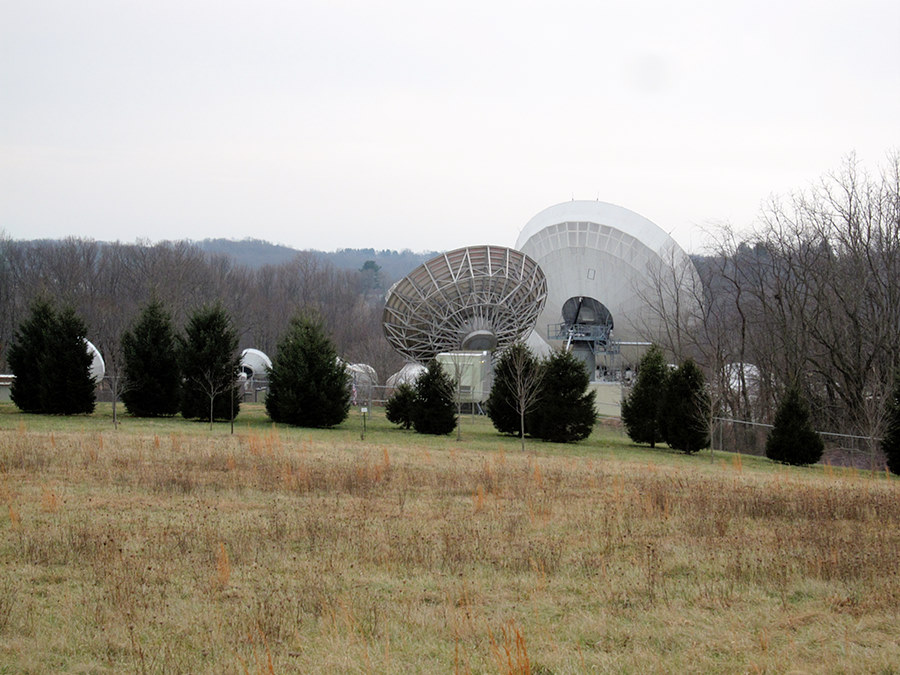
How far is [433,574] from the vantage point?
8.98 meters

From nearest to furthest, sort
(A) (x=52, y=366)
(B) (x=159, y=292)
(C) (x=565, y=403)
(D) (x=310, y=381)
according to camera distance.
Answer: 1. (C) (x=565, y=403)
2. (D) (x=310, y=381)
3. (A) (x=52, y=366)
4. (B) (x=159, y=292)

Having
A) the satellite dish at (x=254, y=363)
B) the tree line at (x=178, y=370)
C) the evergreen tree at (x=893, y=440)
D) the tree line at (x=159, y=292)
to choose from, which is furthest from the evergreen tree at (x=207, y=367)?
the satellite dish at (x=254, y=363)

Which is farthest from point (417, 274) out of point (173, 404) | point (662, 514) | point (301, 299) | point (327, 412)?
Answer: point (301, 299)

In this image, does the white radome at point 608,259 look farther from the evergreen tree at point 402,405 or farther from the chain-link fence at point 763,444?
the evergreen tree at point 402,405

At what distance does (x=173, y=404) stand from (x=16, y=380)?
24.0 feet

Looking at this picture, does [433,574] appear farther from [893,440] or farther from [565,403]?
[893,440]

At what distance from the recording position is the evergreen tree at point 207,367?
35562mm

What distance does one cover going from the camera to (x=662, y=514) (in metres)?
13.0

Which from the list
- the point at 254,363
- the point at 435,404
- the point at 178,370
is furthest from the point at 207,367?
the point at 254,363

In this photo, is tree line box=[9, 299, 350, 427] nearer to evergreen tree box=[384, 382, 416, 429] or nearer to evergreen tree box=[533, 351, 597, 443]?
evergreen tree box=[384, 382, 416, 429]

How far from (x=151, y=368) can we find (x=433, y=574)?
30646 mm

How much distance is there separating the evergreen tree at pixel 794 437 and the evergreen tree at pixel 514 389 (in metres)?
9.02

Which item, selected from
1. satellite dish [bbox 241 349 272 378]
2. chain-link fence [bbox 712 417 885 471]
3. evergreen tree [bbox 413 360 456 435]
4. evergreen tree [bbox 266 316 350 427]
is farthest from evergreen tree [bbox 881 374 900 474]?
satellite dish [bbox 241 349 272 378]

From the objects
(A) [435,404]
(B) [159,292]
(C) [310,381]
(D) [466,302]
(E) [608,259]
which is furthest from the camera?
(B) [159,292]
